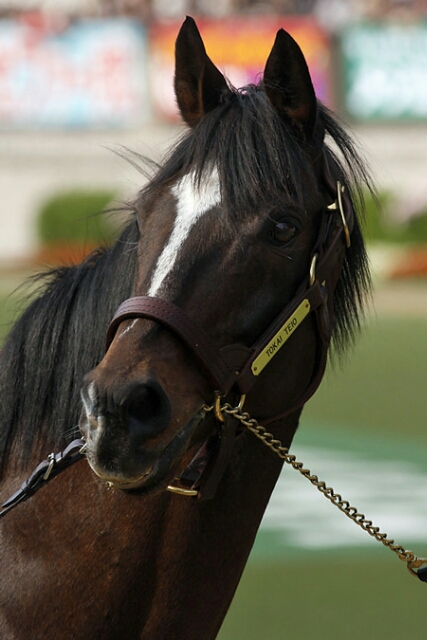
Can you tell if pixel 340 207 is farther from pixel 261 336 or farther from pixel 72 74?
pixel 72 74

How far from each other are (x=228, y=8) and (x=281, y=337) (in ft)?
80.2

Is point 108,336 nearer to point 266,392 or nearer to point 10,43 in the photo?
point 266,392

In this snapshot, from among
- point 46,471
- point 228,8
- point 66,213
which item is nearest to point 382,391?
point 46,471

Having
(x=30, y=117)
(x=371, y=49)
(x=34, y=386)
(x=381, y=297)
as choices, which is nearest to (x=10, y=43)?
(x=30, y=117)

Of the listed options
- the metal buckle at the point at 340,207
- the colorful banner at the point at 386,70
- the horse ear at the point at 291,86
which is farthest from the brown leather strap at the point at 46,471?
the colorful banner at the point at 386,70

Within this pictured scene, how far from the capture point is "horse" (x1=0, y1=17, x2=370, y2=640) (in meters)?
2.24

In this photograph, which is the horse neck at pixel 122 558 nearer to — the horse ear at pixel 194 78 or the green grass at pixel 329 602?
the horse ear at pixel 194 78

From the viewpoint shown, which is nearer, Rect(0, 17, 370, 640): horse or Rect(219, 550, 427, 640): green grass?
Rect(0, 17, 370, 640): horse

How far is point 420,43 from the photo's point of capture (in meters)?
25.1

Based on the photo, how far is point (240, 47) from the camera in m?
24.7

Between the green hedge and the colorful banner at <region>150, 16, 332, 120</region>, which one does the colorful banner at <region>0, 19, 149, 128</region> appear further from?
the green hedge

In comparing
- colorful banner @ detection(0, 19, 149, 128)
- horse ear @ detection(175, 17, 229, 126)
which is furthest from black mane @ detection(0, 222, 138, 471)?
colorful banner @ detection(0, 19, 149, 128)

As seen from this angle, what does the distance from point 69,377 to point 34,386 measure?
111 millimetres

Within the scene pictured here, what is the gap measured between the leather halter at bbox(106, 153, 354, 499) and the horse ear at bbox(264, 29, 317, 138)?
0.13 meters
